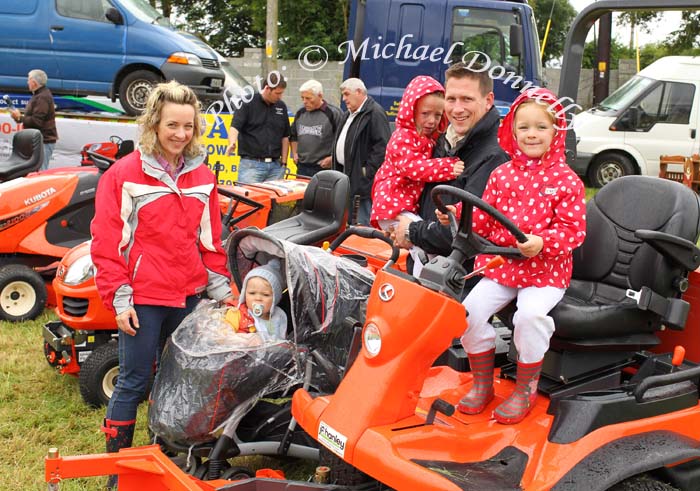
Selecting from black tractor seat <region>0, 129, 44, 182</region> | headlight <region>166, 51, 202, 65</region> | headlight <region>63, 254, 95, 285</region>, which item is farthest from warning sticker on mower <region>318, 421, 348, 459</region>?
headlight <region>166, 51, 202, 65</region>

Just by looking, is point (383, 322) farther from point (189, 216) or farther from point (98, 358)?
point (98, 358)

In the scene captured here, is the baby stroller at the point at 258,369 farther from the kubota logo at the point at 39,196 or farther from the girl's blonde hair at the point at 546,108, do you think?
the kubota logo at the point at 39,196

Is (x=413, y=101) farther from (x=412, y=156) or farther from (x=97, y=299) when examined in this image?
(x=97, y=299)

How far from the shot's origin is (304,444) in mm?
3461

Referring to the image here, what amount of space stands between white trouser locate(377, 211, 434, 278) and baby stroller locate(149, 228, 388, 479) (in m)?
0.23

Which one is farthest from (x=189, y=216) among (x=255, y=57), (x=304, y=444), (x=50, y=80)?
(x=255, y=57)

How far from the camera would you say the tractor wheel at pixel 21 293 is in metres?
5.82

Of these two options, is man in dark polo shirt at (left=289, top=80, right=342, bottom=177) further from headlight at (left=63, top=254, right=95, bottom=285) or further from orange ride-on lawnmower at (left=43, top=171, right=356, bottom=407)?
headlight at (left=63, top=254, right=95, bottom=285)

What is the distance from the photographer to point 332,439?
267 centimetres

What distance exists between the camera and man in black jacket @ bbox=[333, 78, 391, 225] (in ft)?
23.1

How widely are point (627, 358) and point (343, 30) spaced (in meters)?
19.2

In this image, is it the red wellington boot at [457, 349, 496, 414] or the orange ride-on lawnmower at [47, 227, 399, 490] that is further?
the orange ride-on lawnmower at [47, 227, 399, 490]

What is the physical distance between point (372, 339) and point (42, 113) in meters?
7.55

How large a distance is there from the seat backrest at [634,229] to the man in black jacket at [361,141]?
387 cm
